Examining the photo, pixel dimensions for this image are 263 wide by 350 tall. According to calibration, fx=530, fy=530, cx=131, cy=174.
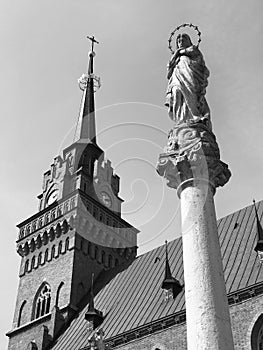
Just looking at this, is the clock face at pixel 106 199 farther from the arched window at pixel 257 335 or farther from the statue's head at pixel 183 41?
the statue's head at pixel 183 41

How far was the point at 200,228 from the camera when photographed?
8.65 meters

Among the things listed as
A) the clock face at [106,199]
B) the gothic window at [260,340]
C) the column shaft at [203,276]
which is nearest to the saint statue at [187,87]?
the column shaft at [203,276]

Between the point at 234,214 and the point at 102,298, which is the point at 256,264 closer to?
the point at 234,214

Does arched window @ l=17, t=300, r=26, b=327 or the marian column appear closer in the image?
the marian column

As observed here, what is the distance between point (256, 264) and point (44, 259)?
20.1 meters

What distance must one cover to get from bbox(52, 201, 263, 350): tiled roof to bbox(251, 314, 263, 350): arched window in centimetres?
173

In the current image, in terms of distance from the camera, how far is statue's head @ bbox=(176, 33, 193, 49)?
35.5ft

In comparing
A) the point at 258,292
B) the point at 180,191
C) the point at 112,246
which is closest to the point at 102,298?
the point at 112,246

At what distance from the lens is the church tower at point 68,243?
36.5 meters

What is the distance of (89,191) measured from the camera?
1652 inches

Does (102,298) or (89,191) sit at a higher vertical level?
(89,191)

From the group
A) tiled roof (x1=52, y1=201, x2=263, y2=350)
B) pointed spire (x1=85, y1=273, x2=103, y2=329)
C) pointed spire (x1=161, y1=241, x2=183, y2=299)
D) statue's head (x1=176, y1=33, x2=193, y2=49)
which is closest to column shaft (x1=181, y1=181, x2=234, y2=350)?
statue's head (x1=176, y1=33, x2=193, y2=49)

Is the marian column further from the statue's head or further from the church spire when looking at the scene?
the church spire

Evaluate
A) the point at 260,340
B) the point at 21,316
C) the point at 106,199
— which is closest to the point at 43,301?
the point at 21,316
